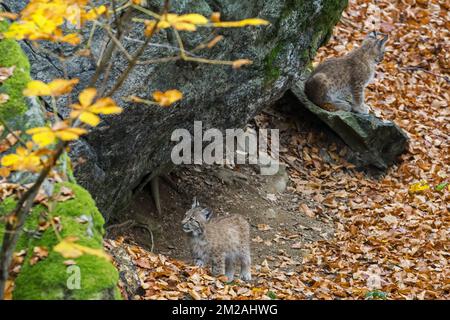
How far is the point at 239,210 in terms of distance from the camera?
11.3 m

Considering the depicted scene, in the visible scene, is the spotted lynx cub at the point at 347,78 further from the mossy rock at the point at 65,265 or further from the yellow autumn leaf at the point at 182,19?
the yellow autumn leaf at the point at 182,19

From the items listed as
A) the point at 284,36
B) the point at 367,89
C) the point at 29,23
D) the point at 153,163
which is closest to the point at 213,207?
the point at 153,163

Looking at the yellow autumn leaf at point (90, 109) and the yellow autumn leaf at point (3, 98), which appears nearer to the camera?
the yellow autumn leaf at point (90, 109)

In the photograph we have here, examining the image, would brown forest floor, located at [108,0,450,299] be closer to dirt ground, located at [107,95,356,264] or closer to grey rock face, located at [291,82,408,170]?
dirt ground, located at [107,95,356,264]

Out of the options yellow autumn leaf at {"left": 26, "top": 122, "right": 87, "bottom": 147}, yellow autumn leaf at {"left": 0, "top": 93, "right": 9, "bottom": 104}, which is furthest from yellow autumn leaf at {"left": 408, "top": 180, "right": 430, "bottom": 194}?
yellow autumn leaf at {"left": 26, "top": 122, "right": 87, "bottom": 147}

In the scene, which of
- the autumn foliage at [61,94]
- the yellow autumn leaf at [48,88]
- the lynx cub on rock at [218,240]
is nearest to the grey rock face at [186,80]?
the lynx cub on rock at [218,240]

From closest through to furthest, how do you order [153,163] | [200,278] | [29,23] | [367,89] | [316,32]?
1. [29,23]
2. [200,278]
3. [153,163]
4. [316,32]
5. [367,89]

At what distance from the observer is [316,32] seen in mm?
10367

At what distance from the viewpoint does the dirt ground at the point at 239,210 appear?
1033 cm

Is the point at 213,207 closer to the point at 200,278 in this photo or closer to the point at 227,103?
the point at 227,103

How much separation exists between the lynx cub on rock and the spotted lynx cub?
396 centimetres

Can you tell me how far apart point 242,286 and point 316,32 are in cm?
382

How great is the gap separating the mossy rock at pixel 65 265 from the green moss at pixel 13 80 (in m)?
0.81
